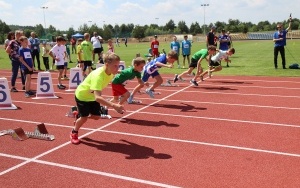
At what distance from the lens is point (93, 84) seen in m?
5.23

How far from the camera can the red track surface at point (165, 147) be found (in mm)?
4207

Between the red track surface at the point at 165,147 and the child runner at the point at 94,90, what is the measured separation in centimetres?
55

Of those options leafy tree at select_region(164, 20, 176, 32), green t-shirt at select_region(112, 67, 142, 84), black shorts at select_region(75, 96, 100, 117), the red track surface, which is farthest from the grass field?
leafy tree at select_region(164, 20, 176, 32)

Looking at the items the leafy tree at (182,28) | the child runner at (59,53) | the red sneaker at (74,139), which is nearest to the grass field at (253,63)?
the child runner at (59,53)

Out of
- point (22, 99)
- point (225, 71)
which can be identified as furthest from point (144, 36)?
point (22, 99)

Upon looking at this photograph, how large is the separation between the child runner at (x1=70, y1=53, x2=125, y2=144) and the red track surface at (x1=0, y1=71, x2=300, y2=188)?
0.55 m

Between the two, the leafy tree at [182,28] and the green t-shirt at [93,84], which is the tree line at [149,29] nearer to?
the leafy tree at [182,28]

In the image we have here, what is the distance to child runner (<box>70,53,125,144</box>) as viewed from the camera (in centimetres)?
520

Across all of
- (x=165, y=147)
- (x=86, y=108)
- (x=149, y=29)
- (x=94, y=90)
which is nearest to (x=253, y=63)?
(x=165, y=147)

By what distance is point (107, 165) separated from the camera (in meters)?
4.68

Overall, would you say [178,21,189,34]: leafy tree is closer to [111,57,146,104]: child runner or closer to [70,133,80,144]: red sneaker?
[111,57,146,104]: child runner

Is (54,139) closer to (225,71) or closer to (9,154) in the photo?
(9,154)

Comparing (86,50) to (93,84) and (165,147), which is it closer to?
(93,84)

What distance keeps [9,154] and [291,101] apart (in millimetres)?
7543
